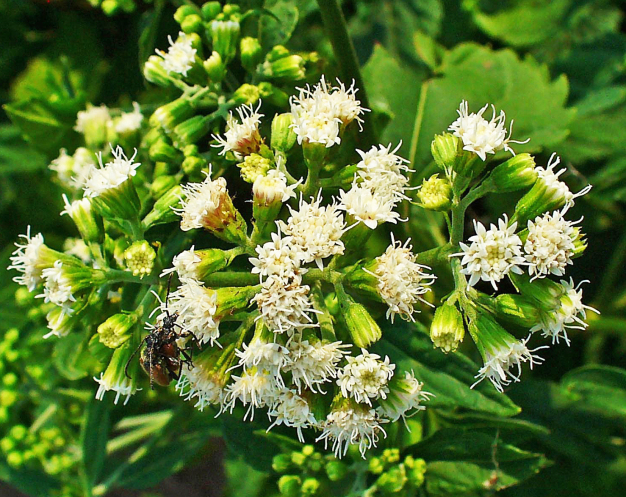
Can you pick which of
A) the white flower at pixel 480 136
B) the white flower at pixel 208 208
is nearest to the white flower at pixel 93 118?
the white flower at pixel 208 208

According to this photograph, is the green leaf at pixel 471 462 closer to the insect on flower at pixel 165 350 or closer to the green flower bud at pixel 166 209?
the insect on flower at pixel 165 350

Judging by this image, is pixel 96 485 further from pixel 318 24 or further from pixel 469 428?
pixel 318 24

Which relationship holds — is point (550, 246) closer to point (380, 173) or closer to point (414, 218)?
point (380, 173)

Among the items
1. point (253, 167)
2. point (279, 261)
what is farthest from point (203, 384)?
point (253, 167)

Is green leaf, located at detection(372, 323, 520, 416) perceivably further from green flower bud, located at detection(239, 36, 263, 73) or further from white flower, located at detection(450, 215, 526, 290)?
green flower bud, located at detection(239, 36, 263, 73)

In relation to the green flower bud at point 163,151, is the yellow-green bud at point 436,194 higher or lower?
higher

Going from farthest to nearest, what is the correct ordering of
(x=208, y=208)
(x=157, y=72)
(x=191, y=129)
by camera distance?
(x=157, y=72), (x=191, y=129), (x=208, y=208)

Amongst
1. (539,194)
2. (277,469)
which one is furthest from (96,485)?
(539,194)
